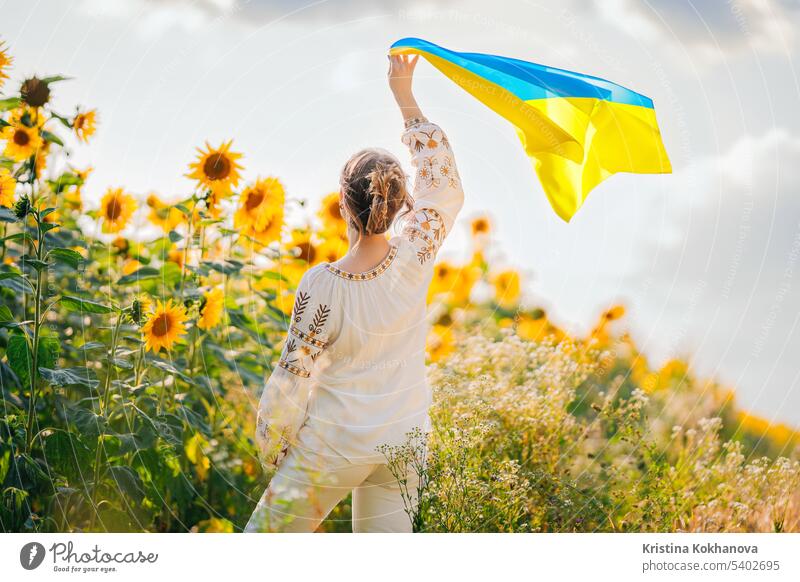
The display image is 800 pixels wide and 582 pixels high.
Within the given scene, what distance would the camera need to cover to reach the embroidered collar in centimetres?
276

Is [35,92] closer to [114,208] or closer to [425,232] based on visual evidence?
[114,208]

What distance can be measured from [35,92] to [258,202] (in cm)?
93

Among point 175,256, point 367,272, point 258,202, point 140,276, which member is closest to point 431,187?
point 367,272

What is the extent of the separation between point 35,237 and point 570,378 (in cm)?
248

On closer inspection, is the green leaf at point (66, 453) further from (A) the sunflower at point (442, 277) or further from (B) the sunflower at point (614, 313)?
(B) the sunflower at point (614, 313)

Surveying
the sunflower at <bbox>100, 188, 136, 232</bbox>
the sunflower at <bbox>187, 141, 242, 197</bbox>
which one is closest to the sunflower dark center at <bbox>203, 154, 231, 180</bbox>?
the sunflower at <bbox>187, 141, 242, 197</bbox>

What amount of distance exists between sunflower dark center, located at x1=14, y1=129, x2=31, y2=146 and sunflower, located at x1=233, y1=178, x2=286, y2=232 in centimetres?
85

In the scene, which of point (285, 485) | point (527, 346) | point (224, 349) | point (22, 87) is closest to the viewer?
point (285, 485)

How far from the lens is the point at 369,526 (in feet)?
9.81

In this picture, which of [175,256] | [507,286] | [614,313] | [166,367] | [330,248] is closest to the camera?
[166,367]

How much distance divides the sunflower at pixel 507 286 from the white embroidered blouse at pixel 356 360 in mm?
1822

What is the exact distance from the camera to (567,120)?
3338 mm
